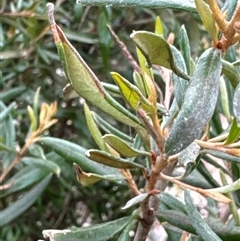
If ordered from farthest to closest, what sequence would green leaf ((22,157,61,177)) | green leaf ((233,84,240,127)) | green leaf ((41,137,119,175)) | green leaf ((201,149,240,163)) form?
green leaf ((22,157,61,177)) < green leaf ((41,137,119,175)) < green leaf ((201,149,240,163)) < green leaf ((233,84,240,127))

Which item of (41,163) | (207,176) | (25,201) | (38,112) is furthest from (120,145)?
(38,112)

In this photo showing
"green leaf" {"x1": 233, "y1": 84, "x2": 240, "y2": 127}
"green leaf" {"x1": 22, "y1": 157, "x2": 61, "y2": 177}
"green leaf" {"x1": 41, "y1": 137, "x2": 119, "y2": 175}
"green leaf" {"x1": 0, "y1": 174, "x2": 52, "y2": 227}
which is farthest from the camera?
"green leaf" {"x1": 0, "y1": 174, "x2": 52, "y2": 227}

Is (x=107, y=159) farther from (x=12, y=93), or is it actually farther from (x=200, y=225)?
(x=12, y=93)

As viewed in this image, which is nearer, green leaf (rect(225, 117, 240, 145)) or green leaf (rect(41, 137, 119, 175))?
green leaf (rect(225, 117, 240, 145))

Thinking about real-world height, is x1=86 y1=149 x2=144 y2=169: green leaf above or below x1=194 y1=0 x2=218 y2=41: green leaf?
below

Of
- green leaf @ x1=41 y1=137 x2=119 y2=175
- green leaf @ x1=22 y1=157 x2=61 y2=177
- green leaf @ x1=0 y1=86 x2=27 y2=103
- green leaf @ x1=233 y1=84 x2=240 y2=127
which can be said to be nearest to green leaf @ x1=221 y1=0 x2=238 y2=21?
green leaf @ x1=233 y1=84 x2=240 y2=127

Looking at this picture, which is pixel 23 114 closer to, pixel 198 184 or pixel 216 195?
pixel 198 184

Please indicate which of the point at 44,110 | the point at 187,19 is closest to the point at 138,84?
the point at 44,110

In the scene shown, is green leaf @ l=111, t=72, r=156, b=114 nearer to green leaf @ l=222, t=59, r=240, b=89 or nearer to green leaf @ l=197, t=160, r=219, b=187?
green leaf @ l=222, t=59, r=240, b=89
